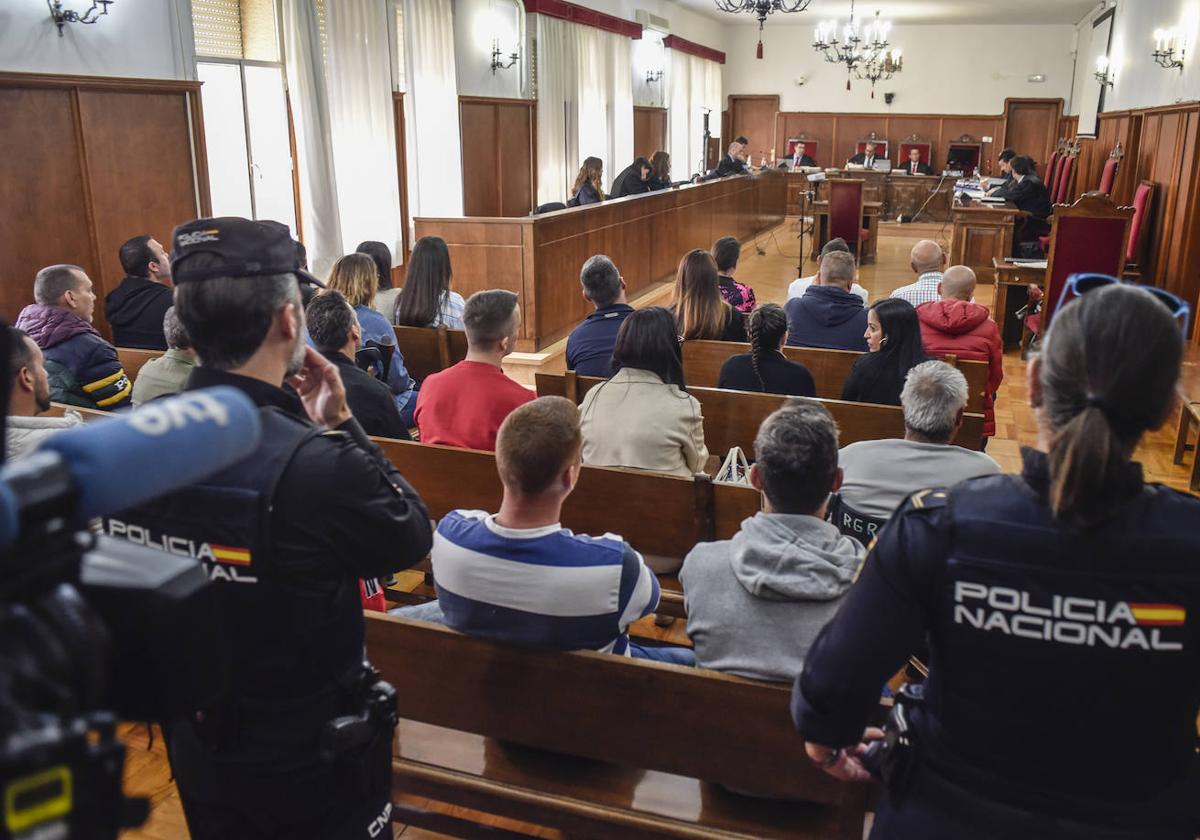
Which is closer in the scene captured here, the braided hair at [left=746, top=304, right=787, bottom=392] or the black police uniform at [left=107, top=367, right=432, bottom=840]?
the black police uniform at [left=107, top=367, right=432, bottom=840]

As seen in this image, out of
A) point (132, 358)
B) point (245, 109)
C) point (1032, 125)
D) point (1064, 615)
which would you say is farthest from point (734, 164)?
point (1064, 615)

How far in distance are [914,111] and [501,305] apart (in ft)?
58.2

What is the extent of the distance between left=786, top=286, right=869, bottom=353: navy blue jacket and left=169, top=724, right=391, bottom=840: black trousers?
3.80m

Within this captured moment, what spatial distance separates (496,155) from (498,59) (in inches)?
37.3

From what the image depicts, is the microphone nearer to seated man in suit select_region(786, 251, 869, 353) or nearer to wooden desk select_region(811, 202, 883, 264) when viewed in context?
seated man in suit select_region(786, 251, 869, 353)

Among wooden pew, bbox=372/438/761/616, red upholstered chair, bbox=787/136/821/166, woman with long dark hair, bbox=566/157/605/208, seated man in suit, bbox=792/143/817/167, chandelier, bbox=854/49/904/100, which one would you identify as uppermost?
chandelier, bbox=854/49/904/100

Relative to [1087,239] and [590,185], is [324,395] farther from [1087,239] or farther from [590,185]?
[590,185]

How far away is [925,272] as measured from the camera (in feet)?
18.6

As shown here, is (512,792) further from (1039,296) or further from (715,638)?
(1039,296)

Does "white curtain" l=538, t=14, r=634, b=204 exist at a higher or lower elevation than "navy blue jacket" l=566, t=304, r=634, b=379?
higher

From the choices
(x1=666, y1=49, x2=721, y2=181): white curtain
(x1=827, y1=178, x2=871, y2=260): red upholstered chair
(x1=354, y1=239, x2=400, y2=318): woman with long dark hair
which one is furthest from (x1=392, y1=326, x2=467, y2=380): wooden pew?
(x1=666, y1=49, x2=721, y2=181): white curtain

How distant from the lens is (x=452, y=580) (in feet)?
6.05

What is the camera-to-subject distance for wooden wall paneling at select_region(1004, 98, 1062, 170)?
18141 millimetres

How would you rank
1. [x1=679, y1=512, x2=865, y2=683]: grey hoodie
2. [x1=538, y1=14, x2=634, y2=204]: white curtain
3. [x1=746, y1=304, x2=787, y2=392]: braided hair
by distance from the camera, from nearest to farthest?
1. [x1=679, y1=512, x2=865, y2=683]: grey hoodie
2. [x1=746, y1=304, x2=787, y2=392]: braided hair
3. [x1=538, y1=14, x2=634, y2=204]: white curtain
